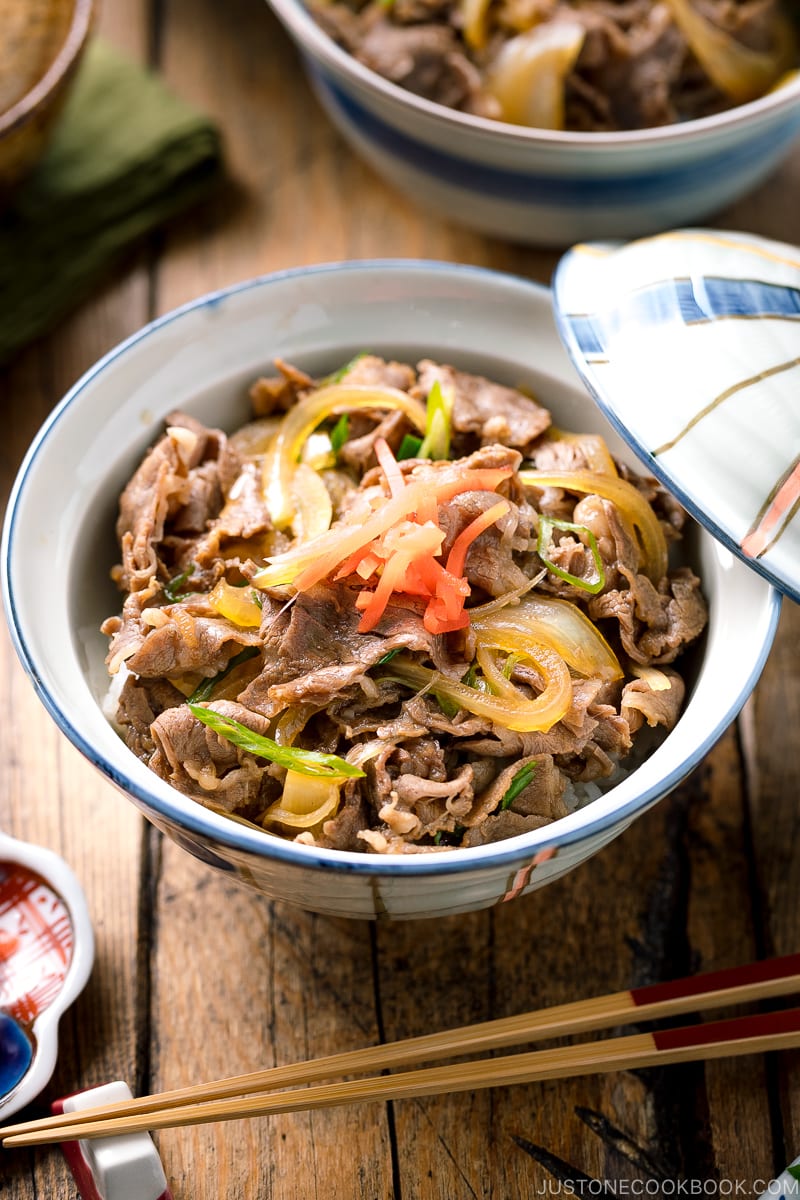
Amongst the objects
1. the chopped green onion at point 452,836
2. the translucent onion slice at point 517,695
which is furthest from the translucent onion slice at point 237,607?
the chopped green onion at point 452,836

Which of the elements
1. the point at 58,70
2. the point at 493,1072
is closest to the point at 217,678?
the point at 493,1072

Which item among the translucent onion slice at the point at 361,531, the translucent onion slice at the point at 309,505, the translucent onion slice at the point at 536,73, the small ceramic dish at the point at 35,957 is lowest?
the small ceramic dish at the point at 35,957

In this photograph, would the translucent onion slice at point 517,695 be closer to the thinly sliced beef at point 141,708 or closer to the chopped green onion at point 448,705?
the chopped green onion at point 448,705

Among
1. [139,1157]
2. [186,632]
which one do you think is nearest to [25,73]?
[186,632]

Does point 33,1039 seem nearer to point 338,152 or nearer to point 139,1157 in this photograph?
point 139,1157

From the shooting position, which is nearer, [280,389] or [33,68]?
[280,389]

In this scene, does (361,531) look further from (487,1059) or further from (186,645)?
(487,1059)

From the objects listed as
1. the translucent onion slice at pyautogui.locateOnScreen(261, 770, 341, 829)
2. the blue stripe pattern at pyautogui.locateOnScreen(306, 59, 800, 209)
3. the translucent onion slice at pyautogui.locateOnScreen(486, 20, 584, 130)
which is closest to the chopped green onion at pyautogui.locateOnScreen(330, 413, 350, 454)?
the translucent onion slice at pyautogui.locateOnScreen(261, 770, 341, 829)
